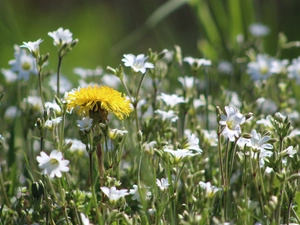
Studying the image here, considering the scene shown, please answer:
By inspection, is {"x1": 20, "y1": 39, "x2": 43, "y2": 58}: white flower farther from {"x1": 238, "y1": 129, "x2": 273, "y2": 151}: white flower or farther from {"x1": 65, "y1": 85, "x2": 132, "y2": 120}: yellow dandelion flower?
{"x1": 238, "y1": 129, "x2": 273, "y2": 151}: white flower

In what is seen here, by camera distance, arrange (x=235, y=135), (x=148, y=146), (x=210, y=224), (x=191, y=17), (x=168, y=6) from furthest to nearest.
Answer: (x=191, y=17)
(x=168, y=6)
(x=148, y=146)
(x=210, y=224)
(x=235, y=135)

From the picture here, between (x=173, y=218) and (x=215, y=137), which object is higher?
(x=215, y=137)

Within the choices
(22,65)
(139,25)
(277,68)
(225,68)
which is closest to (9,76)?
(22,65)

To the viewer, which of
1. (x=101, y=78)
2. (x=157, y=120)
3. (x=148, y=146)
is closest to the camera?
(x=148, y=146)

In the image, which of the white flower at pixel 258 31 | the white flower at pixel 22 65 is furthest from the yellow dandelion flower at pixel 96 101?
the white flower at pixel 258 31

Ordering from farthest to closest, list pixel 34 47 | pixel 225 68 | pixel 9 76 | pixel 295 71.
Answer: pixel 225 68
pixel 9 76
pixel 295 71
pixel 34 47

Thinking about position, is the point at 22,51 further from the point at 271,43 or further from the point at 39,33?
the point at 39,33

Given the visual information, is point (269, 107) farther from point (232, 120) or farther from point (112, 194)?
point (112, 194)

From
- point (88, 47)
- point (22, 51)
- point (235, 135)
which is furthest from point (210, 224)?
point (88, 47)

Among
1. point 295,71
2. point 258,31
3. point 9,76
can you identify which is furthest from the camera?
point 258,31
